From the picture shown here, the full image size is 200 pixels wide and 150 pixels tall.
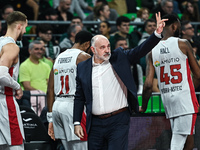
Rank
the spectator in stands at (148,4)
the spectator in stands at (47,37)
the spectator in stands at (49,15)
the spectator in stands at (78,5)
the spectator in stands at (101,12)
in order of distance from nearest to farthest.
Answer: the spectator in stands at (47,37) < the spectator in stands at (49,15) < the spectator in stands at (101,12) < the spectator in stands at (78,5) < the spectator in stands at (148,4)

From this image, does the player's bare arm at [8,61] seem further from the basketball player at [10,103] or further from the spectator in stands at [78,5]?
the spectator in stands at [78,5]

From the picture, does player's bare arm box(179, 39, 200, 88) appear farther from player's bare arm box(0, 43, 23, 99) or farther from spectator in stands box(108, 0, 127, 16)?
spectator in stands box(108, 0, 127, 16)

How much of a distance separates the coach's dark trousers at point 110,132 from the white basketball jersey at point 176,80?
1.41m

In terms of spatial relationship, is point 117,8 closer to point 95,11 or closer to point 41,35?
point 95,11

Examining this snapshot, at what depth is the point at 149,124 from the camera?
7.62 meters

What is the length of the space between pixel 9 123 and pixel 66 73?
117 cm

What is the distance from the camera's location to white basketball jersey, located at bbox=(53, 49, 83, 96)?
671cm

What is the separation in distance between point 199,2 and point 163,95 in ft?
32.5

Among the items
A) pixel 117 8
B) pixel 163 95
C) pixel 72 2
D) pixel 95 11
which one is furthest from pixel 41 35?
pixel 163 95

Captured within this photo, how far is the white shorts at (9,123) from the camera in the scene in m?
5.99

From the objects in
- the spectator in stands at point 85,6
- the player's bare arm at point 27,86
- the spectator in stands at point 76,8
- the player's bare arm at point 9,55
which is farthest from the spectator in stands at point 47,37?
the player's bare arm at point 9,55

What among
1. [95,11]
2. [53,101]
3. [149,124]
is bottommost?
[149,124]

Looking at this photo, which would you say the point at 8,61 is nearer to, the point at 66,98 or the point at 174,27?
the point at 66,98

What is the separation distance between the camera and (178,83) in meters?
6.72
